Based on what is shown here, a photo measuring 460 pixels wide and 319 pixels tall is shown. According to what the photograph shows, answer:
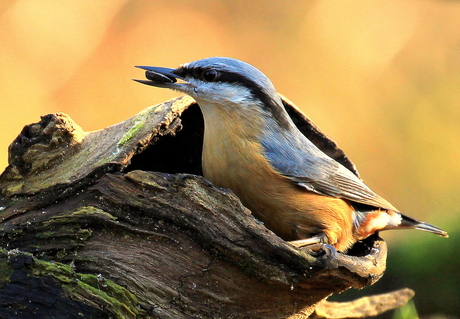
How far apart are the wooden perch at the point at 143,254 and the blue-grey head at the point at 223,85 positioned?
57 centimetres

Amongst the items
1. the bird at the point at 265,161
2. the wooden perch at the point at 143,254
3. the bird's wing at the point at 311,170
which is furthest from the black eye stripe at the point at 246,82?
the wooden perch at the point at 143,254

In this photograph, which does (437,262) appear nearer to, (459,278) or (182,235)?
(459,278)

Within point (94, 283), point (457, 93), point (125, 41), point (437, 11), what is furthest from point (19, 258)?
point (437, 11)

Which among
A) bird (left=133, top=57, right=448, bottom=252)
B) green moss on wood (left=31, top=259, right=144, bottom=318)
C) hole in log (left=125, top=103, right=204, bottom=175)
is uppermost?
bird (left=133, top=57, right=448, bottom=252)

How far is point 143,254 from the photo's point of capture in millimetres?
2467

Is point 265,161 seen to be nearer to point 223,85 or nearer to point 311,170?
point 311,170

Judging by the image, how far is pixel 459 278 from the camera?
16.9 feet

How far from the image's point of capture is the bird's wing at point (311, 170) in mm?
3011

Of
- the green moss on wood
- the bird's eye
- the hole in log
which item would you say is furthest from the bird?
the green moss on wood

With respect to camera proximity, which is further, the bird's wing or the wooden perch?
the bird's wing

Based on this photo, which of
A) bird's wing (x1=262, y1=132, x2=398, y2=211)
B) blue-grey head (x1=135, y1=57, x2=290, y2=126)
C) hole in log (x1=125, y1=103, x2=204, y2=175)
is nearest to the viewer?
bird's wing (x1=262, y1=132, x2=398, y2=211)

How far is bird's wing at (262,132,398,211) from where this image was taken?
301cm

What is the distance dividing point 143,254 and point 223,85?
3.80 feet

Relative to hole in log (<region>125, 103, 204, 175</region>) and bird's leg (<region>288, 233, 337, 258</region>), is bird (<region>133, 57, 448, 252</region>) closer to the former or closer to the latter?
bird's leg (<region>288, 233, 337, 258</region>)
